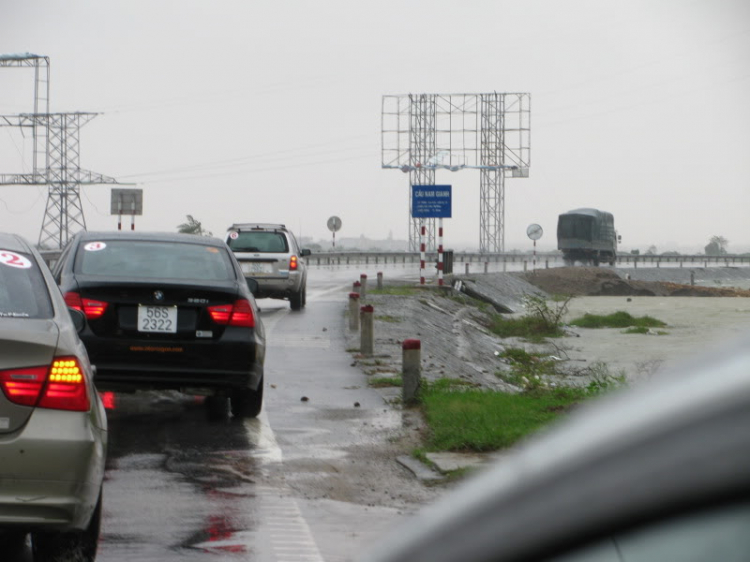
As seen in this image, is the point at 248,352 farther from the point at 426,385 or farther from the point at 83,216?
the point at 83,216

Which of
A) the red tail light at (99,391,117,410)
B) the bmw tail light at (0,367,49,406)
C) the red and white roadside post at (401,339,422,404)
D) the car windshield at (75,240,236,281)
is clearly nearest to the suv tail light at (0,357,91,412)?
the bmw tail light at (0,367,49,406)

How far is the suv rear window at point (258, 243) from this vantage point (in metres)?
28.5

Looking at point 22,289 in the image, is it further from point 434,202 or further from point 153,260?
point 434,202

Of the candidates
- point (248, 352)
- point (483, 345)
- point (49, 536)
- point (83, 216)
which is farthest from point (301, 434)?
point (83, 216)

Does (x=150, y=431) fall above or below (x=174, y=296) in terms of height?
below

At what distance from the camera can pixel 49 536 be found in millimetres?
5625

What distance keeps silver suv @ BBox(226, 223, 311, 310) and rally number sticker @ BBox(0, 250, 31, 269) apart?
21090mm

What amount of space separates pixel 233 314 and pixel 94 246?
5.01 feet

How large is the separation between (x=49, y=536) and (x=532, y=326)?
94.5ft

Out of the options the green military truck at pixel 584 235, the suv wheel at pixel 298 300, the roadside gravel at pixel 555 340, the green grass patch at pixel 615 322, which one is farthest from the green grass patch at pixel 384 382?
the green military truck at pixel 584 235

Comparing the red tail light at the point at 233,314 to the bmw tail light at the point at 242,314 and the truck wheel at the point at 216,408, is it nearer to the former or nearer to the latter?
the bmw tail light at the point at 242,314

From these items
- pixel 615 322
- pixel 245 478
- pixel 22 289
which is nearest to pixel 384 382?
pixel 245 478

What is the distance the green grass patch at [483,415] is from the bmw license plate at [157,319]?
93.6 inches

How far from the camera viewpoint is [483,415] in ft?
35.1
